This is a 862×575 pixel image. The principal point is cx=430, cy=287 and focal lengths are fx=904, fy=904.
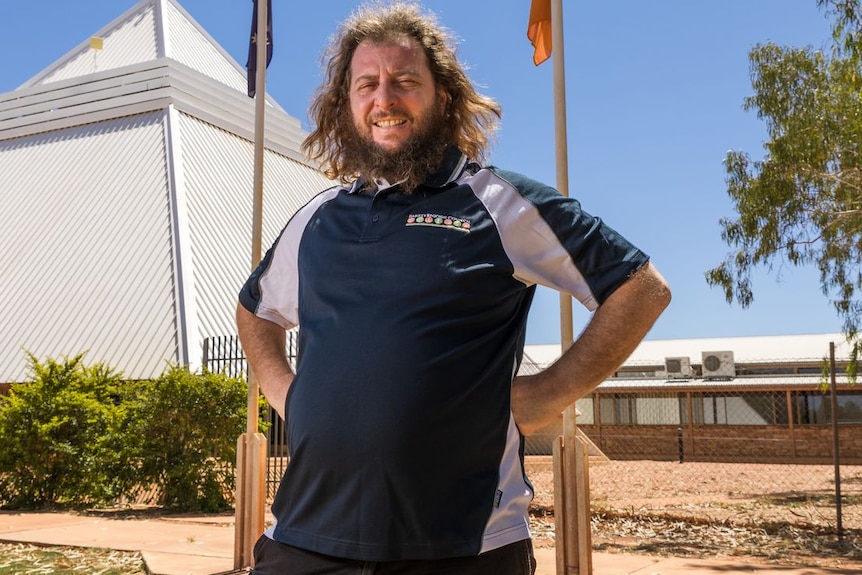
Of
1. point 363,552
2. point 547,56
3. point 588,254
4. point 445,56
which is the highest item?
point 547,56

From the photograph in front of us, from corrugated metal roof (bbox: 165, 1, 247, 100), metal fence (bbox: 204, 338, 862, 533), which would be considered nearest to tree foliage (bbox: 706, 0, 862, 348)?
metal fence (bbox: 204, 338, 862, 533)

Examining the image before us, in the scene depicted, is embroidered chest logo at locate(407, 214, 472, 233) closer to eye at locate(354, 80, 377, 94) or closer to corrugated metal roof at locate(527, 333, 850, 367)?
eye at locate(354, 80, 377, 94)

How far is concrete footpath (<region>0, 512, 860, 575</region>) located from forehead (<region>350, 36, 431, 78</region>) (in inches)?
180

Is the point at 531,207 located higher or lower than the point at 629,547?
higher

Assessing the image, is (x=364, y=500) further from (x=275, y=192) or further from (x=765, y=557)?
(x=275, y=192)

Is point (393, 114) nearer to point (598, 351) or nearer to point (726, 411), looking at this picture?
point (598, 351)

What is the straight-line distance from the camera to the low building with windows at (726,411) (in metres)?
25.1

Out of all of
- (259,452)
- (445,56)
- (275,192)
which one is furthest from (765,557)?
(275,192)

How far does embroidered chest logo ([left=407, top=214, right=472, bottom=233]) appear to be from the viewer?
1.88 meters

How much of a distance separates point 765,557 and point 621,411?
20.1 meters

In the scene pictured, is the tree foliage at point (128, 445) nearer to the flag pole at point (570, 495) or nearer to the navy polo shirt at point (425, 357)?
the flag pole at point (570, 495)

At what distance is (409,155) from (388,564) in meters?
0.92

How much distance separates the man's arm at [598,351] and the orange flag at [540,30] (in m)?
4.77

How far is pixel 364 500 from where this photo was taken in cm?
173
